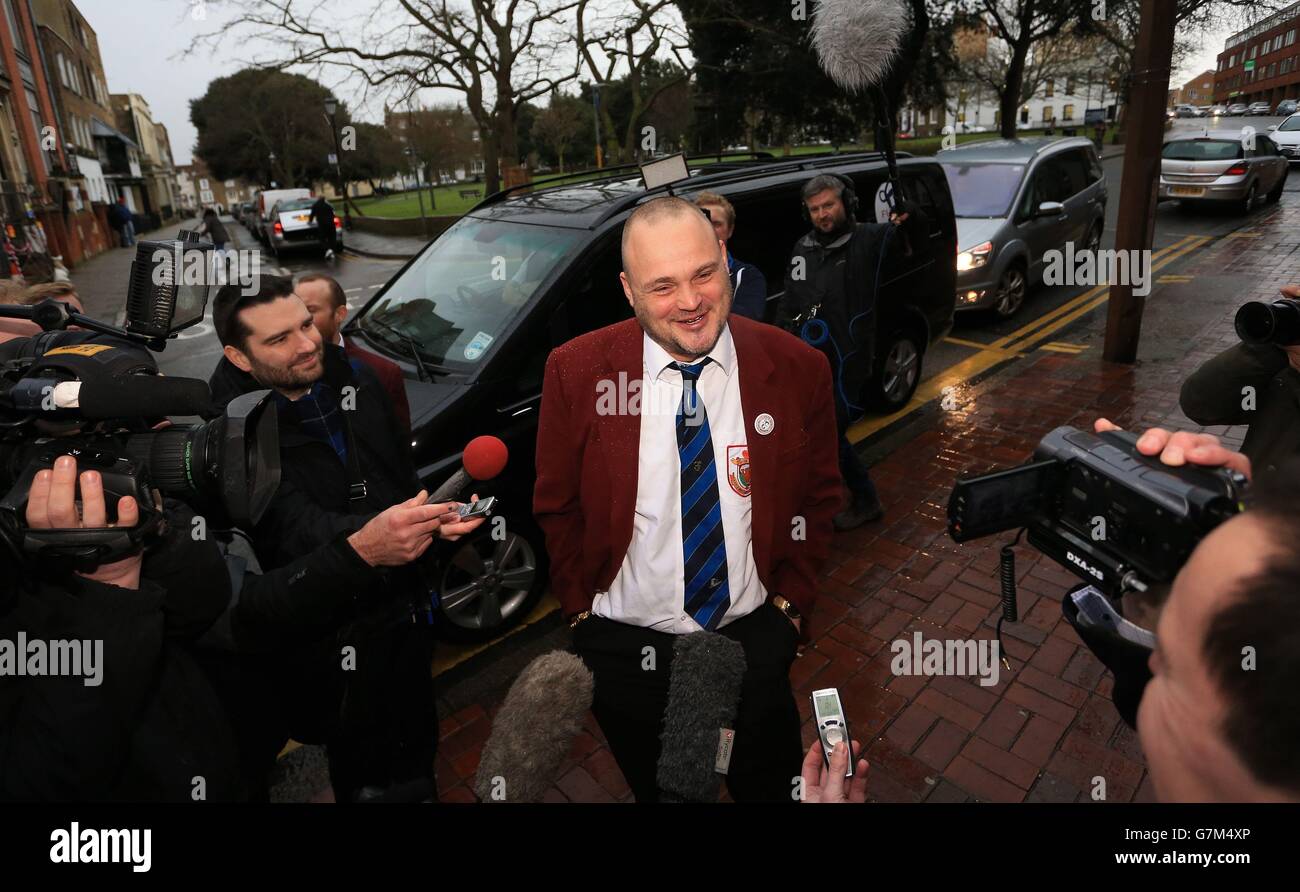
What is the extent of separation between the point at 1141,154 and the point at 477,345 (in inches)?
247

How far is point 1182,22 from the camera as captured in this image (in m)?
29.8

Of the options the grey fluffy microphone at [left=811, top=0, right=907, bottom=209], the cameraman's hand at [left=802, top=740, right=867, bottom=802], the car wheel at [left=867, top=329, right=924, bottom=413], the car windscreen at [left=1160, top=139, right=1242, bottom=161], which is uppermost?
the grey fluffy microphone at [left=811, top=0, right=907, bottom=209]

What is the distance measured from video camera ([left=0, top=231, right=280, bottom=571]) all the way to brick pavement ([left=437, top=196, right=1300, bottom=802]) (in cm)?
197

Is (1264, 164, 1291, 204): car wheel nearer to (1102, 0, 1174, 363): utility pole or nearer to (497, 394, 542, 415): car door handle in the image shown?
(1102, 0, 1174, 363): utility pole

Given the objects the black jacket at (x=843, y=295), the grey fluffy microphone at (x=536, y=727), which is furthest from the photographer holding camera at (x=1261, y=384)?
the grey fluffy microphone at (x=536, y=727)

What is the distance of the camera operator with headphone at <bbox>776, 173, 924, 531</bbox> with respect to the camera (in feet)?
14.1

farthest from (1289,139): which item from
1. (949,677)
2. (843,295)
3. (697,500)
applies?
(697,500)

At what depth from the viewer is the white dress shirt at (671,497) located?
7.11 ft

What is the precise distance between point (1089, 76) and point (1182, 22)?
23.3 meters

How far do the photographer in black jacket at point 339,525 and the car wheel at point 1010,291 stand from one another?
7.95m

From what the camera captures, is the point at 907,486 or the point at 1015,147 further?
the point at 1015,147

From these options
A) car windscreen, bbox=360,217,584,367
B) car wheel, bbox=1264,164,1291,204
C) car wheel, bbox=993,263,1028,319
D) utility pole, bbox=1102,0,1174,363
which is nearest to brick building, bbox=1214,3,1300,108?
car wheel, bbox=1264,164,1291,204
